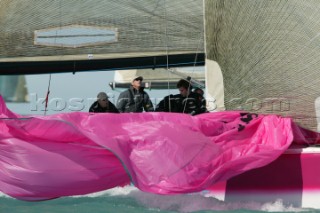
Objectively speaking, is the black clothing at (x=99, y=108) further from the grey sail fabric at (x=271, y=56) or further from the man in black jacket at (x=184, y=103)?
the grey sail fabric at (x=271, y=56)

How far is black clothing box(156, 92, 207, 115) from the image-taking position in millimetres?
5449

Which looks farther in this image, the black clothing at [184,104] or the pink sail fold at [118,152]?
the black clothing at [184,104]

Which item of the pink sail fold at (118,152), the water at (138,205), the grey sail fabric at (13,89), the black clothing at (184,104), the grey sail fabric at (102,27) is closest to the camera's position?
the pink sail fold at (118,152)

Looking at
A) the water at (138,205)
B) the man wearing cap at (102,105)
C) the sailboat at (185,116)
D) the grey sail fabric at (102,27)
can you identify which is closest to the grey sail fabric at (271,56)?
the sailboat at (185,116)

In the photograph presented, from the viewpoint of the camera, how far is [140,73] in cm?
812

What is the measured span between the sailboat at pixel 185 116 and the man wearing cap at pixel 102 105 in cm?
38

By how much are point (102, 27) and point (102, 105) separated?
0.68 meters

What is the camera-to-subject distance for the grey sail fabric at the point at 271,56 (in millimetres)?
4941

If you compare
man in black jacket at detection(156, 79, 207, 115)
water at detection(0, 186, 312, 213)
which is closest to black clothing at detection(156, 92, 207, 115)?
man in black jacket at detection(156, 79, 207, 115)

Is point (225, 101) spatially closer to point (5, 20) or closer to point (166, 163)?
point (166, 163)

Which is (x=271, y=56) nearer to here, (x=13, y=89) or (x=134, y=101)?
(x=134, y=101)

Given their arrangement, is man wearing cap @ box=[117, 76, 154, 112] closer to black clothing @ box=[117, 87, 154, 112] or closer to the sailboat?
black clothing @ box=[117, 87, 154, 112]

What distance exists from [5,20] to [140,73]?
258cm

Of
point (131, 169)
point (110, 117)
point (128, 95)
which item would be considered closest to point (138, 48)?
point (128, 95)
